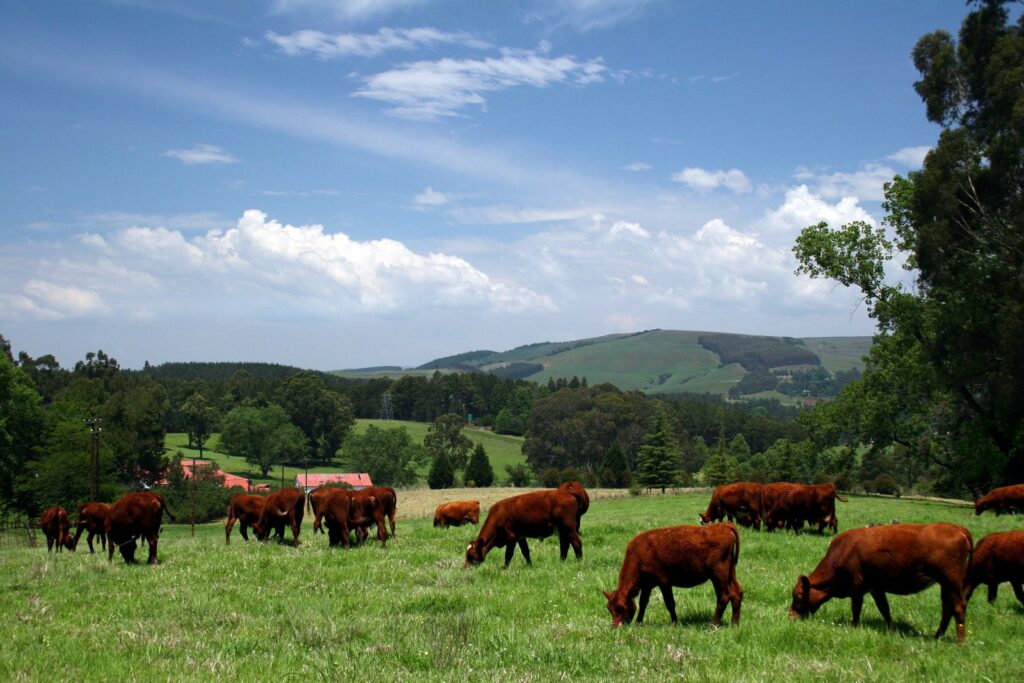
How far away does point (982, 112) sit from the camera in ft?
110

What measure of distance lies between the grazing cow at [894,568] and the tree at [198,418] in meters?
142

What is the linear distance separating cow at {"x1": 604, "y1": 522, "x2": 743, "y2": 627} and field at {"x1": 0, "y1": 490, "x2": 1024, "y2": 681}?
38 cm

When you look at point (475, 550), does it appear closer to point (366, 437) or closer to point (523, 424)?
point (366, 437)

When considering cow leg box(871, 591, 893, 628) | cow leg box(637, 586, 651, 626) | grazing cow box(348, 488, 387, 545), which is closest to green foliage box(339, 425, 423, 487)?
grazing cow box(348, 488, 387, 545)

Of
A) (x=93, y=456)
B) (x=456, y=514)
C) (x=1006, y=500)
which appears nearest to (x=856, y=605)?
(x=1006, y=500)

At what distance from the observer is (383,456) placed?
11638 cm

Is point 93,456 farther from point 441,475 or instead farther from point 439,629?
point 441,475

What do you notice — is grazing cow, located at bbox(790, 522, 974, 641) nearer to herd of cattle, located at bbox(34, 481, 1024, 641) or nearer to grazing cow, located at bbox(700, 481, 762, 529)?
herd of cattle, located at bbox(34, 481, 1024, 641)

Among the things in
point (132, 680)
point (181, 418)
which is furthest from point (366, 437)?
point (132, 680)

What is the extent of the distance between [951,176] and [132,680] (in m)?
35.4

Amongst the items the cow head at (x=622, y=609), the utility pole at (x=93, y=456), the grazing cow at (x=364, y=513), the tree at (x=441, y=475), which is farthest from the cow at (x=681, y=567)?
the tree at (x=441, y=475)

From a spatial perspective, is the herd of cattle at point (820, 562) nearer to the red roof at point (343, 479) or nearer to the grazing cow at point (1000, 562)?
the grazing cow at point (1000, 562)

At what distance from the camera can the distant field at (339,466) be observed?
12219 cm

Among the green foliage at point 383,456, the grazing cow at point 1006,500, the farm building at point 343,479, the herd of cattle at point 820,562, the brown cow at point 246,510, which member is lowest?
the farm building at point 343,479
